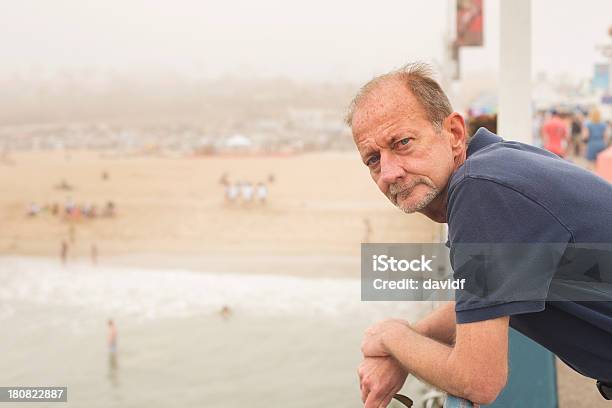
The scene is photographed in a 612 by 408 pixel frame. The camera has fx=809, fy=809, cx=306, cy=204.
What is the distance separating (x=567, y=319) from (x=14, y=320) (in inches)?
946

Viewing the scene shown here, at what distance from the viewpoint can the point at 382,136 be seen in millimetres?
1121

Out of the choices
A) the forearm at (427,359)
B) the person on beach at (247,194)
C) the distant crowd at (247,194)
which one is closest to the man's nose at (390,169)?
the forearm at (427,359)

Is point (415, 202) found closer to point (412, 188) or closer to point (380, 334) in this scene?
point (412, 188)

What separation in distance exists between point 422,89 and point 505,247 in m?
0.27

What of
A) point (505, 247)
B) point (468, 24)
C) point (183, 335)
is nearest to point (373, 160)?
point (505, 247)

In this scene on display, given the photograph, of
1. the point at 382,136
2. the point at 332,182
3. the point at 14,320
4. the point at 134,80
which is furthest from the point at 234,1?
the point at 382,136

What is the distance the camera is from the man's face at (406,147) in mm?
1114

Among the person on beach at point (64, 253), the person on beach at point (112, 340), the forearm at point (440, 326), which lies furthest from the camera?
the person on beach at point (64, 253)

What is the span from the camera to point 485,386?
1.02 metres

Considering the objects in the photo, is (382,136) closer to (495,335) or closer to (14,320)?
(495,335)

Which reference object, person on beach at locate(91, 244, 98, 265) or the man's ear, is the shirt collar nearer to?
the man's ear

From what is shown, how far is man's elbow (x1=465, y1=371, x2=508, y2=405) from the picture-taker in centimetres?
101

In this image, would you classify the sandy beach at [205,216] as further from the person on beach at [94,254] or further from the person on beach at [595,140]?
the person on beach at [595,140]

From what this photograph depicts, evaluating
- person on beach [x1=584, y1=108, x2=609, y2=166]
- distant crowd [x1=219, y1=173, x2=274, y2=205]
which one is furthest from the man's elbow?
distant crowd [x1=219, y1=173, x2=274, y2=205]
